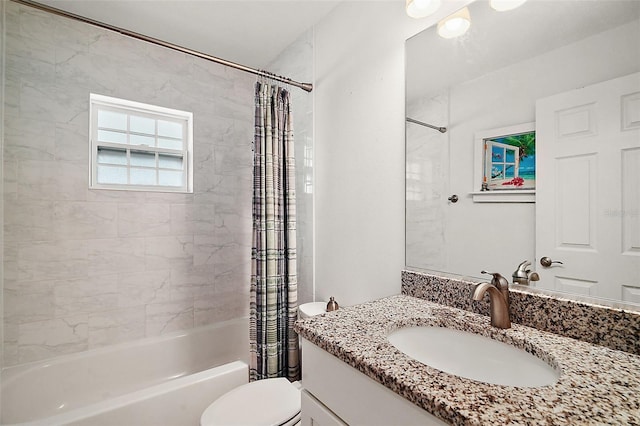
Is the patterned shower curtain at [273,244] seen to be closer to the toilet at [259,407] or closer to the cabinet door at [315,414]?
the toilet at [259,407]

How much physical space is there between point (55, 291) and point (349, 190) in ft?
6.26

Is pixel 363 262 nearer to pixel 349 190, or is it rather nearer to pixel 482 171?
pixel 349 190

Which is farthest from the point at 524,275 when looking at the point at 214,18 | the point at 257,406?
the point at 214,18

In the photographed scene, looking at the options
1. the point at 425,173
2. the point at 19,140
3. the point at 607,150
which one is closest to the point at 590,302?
the point at 607,150

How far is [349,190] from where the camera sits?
1737 millimetres

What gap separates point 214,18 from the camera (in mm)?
1968

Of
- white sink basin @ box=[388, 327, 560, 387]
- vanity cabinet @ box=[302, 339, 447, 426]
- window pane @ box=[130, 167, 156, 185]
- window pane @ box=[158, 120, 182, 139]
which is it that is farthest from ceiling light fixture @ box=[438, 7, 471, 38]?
window pane @ box=[130, 167, 156, 185]

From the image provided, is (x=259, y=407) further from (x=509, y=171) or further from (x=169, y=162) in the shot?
(x=169, y=162)

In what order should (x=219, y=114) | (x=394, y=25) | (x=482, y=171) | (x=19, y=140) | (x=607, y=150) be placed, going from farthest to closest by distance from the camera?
(x=219, y=114) → (x=19, y=140) → (x=394, y=25) → (x=482, y=171) → (x=607, y=150)

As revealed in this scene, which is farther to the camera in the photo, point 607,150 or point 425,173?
point 425,173

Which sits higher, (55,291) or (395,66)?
(395,66)

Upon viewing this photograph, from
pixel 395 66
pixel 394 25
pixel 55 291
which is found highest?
pixel 394 25

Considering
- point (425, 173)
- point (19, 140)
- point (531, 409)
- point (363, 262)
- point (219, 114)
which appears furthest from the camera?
point (219, 114)

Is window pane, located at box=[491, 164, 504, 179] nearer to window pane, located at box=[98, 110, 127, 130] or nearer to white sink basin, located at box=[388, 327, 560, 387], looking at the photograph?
white sink basin, located at box=[388, 327, 560, 387]
